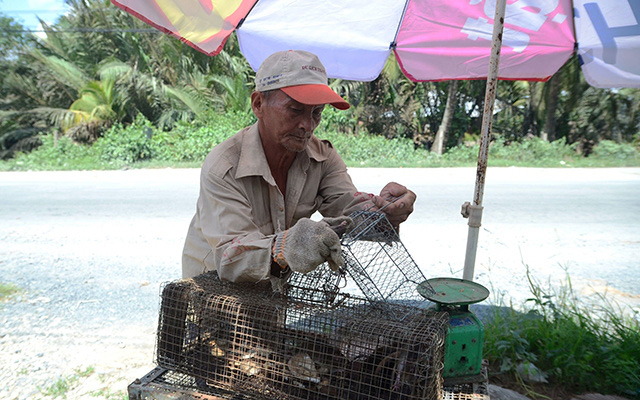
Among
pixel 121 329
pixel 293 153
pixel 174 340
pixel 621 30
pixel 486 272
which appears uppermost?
pixel 621 30

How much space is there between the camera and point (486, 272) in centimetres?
441

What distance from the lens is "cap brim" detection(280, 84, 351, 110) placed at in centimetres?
185

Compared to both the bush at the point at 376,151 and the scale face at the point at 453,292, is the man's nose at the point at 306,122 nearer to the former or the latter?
the scale face at the point at 453,292

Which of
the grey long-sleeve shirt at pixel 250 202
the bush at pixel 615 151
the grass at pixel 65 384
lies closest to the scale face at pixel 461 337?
the grey long-sleeve shirt at pixel 250 202

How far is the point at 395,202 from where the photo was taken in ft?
6.77

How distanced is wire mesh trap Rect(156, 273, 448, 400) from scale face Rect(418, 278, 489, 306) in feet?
0.23

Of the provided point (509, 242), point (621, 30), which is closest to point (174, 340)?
point (621, 30)

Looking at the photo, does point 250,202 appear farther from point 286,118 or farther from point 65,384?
point 65,384

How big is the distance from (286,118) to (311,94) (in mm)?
178

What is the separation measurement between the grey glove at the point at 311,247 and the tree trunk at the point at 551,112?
48.8ft

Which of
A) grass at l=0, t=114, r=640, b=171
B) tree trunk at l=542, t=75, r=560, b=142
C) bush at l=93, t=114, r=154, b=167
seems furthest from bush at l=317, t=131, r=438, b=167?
bush at l=93, t=114, r=154, b=167

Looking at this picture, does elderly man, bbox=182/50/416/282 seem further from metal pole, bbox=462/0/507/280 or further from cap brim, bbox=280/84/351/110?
metal pole, bbox=462/0/507/280

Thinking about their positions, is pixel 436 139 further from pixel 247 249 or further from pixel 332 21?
pixel 247 249

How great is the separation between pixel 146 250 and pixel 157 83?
12.5 metres
